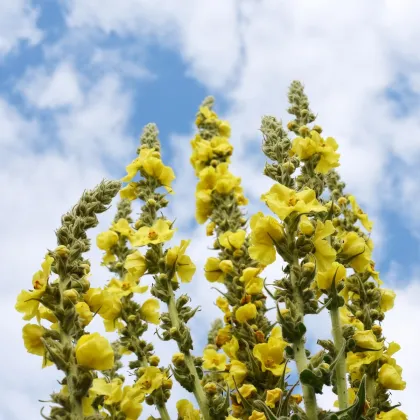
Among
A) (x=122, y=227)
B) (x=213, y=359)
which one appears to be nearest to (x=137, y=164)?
(x=122, y=227)

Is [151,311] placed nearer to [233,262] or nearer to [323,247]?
[233,262]

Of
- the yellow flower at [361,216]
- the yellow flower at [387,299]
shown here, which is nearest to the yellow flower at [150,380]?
the yellow flower at [387,299]

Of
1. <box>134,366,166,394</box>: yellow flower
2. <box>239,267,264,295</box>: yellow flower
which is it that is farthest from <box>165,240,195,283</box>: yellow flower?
<box>134,366,166,394</box>: yellow flower

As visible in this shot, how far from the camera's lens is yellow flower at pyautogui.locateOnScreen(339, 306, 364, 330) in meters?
4.91

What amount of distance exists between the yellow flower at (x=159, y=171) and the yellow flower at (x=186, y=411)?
2231 mm

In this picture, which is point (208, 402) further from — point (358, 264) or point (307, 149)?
point (307, 149)

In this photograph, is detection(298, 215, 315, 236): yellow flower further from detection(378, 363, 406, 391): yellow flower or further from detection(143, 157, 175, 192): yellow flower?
detection(143, 157, 175, 192): yellow flower

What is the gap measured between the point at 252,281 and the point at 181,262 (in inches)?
26.9

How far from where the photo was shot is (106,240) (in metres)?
6.12

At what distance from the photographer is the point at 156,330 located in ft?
16.2

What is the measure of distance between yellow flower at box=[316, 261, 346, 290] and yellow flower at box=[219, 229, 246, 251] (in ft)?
4.09

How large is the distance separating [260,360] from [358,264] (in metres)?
1.16

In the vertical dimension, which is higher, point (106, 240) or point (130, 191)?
point (130, 191)

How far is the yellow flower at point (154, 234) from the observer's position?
5.12m
